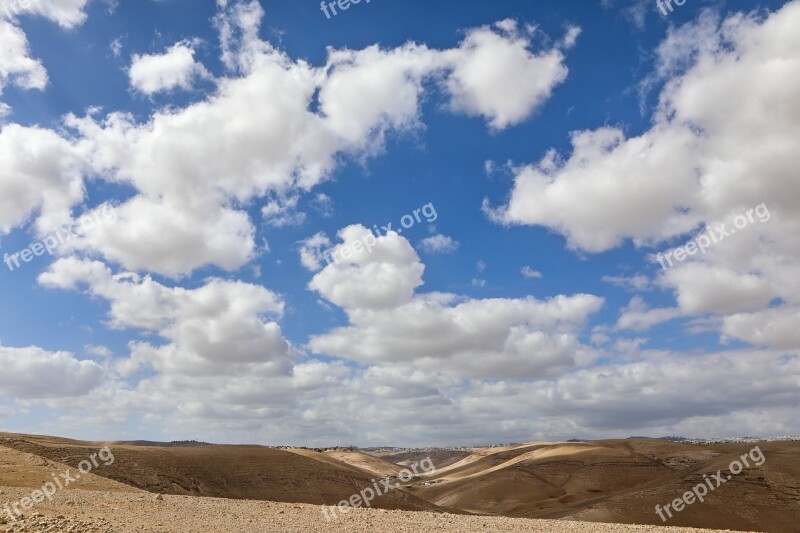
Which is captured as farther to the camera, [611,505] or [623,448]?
[623,448]

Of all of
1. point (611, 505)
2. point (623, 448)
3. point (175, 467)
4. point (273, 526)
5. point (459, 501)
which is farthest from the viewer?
point (623, 448)

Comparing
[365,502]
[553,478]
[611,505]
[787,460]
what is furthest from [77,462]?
[787,460]

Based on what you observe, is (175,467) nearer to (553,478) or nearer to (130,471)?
(130,471)

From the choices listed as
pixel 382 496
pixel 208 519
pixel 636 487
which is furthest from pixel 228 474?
pixel 636 487

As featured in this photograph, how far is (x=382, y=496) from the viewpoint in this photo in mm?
49094

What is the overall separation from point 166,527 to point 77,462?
1081 inches

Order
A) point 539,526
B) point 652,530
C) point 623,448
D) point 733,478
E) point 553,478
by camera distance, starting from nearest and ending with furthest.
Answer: point 652,530, point 539,526, point 733,478, point 553,478, point 623,448

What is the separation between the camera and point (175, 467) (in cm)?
4553
